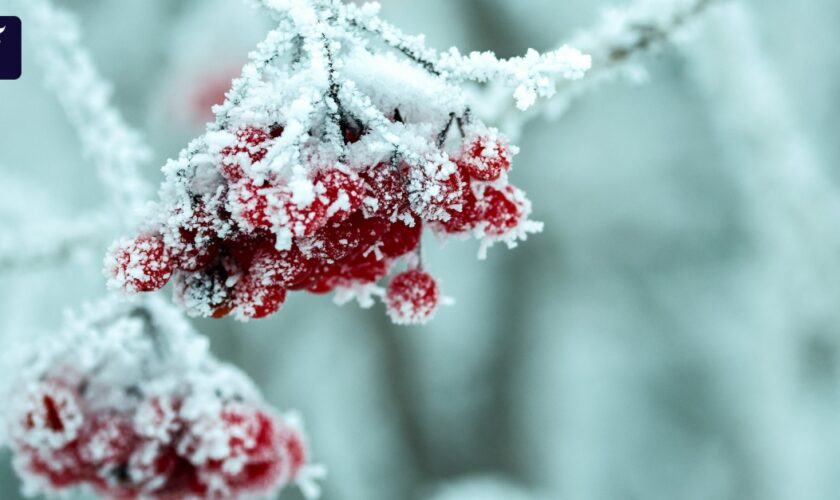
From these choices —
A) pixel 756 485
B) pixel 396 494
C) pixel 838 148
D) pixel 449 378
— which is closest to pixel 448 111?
pixel 756 485

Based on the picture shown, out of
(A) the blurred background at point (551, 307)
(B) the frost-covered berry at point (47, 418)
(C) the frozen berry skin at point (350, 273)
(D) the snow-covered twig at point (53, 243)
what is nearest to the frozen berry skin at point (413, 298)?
(C) the frozen berry skin at point (350, 273)

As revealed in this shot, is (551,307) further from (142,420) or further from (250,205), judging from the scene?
(250,205)

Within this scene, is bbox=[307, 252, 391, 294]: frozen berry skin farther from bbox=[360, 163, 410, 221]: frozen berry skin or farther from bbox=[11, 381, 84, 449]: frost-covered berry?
bbox=[11, 381, 84, 449]: frost-covered berry

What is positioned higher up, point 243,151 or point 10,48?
point 10,48

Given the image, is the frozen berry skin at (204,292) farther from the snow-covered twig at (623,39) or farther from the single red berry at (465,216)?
the snow-covered twig at (623,39)

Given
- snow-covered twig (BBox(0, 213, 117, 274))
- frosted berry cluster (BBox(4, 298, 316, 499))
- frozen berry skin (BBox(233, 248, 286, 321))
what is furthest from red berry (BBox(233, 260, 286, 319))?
snow-covered twig (BBox(0, 213, 117, 274))

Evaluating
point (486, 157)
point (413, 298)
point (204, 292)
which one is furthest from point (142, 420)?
point (486, 157)

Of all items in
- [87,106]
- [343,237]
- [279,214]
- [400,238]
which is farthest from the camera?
[87,106]
